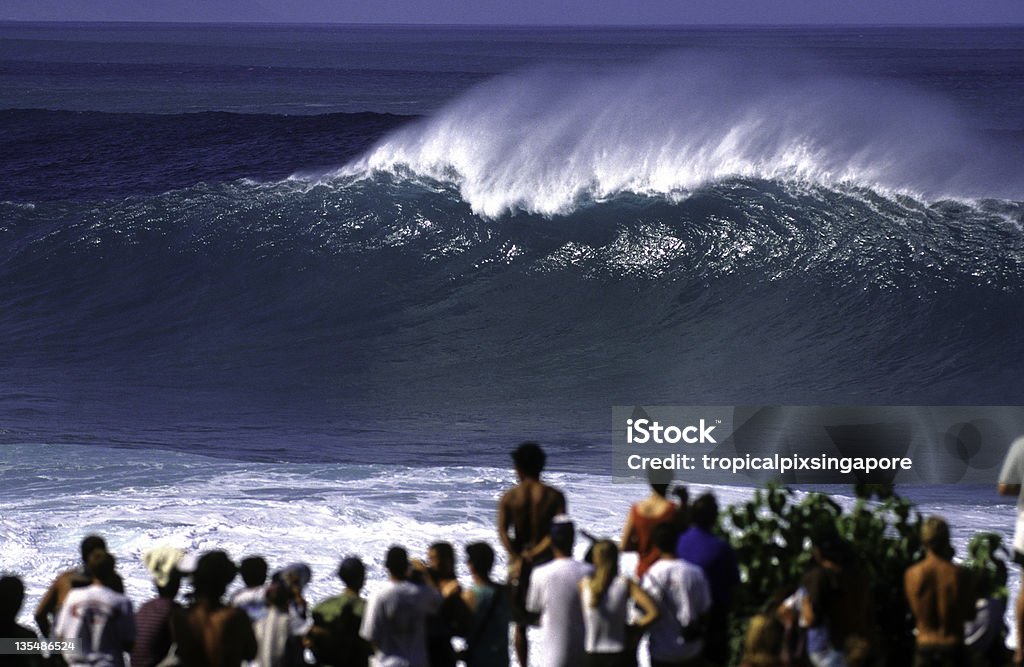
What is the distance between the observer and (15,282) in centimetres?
1911

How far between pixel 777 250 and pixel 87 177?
567 inches

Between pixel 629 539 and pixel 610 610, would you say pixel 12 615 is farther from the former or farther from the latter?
pixel 629 539

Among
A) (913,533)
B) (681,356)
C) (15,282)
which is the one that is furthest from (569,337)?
(913,533)

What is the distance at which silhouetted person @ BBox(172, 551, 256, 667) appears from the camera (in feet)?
15.8

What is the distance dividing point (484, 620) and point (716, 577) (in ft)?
2.87

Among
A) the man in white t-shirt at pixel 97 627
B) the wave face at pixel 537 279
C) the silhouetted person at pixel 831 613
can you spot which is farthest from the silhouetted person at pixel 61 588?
the wave face at pixel 537 279

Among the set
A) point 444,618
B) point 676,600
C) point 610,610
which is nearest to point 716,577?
point 676,600

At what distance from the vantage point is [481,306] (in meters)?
17.0

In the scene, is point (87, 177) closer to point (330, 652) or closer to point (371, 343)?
point (371, 343)

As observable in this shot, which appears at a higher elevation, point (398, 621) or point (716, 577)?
point (716, 577)

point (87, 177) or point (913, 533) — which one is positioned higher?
point (87, 177)

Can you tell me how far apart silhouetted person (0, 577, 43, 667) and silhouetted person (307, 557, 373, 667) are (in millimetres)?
981

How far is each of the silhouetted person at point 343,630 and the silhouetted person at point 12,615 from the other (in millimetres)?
981

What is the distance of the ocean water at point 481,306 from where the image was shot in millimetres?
10273
